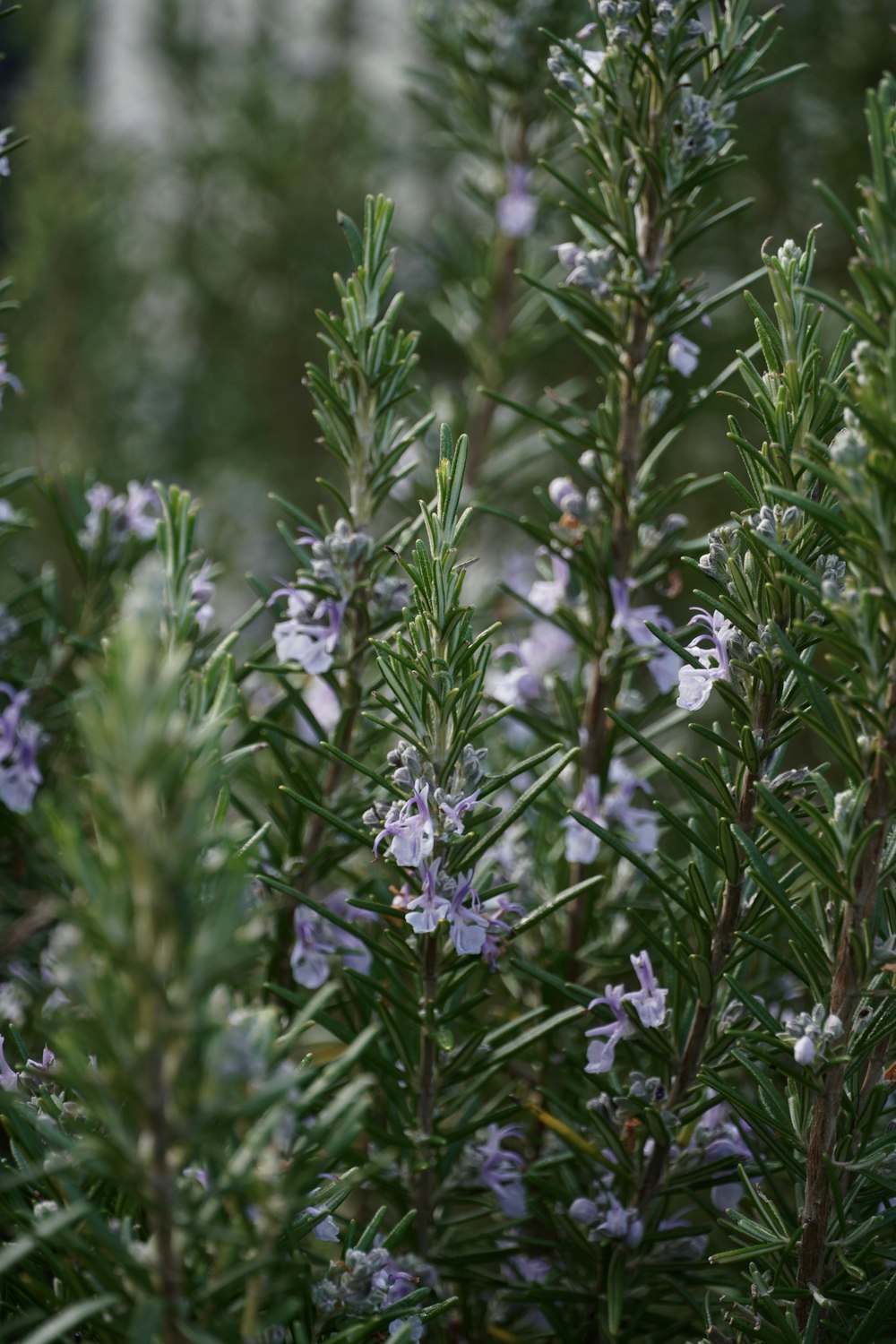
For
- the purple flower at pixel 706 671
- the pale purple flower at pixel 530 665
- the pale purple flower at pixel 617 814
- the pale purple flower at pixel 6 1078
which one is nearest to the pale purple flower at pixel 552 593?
the pale purple flower at pixel 530 665

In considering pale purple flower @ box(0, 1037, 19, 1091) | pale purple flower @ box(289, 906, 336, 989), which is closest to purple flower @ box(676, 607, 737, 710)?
pale purple flower @ box(289, 906, 336, 989)

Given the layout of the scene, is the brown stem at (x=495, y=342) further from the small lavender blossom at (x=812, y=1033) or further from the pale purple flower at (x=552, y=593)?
the small lavender blossom at (x=812, y=1033)

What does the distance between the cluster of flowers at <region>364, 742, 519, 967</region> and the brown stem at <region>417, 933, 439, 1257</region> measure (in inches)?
1.1

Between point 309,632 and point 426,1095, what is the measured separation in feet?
0.94

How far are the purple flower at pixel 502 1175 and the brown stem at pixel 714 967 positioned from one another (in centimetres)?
8

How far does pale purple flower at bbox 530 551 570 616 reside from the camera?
0.88 metres

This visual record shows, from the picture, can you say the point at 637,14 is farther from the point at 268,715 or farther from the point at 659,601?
the point at 659,601

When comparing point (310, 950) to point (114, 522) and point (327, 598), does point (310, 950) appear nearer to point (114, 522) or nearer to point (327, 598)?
point (327, 598)

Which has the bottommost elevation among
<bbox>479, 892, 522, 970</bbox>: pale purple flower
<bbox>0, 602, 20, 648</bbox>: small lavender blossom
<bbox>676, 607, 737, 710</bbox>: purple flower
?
<bbox>479, 892, 522, 970</bbox>: pale purple flower

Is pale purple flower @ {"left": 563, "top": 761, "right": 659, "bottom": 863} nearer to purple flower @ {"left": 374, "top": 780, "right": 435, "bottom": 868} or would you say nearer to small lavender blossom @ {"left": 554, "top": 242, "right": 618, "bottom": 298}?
purple flower @ {"left": 374, "top": 780, "right": 435, "bottom": 868}

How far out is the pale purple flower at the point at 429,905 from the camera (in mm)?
588

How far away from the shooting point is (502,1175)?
0.72 metres

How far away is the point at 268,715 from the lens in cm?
83

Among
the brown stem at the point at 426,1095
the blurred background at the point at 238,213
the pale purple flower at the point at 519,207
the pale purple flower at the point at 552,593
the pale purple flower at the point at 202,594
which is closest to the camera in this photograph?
the brown stem at the point at 426,1095
